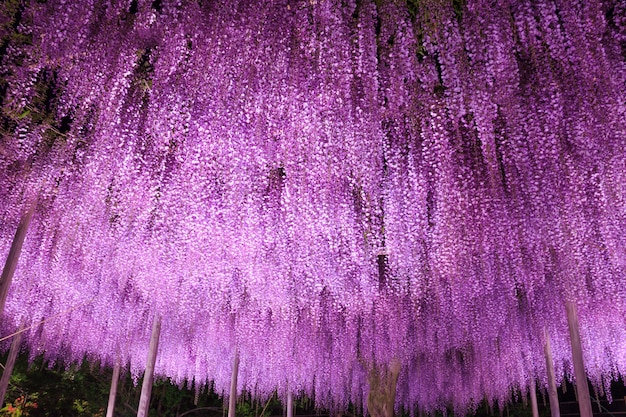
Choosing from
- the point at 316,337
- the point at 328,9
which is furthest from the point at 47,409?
the point at 328,9

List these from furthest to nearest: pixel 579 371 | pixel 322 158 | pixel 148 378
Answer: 1. pixel 148 378
2. pixel 579 371
3. pixel 322 158

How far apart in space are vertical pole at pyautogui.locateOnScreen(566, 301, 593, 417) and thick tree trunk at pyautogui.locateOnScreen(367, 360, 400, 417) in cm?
398

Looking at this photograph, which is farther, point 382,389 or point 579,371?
point 382,389

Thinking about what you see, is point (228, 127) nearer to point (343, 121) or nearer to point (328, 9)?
point (343, 121)

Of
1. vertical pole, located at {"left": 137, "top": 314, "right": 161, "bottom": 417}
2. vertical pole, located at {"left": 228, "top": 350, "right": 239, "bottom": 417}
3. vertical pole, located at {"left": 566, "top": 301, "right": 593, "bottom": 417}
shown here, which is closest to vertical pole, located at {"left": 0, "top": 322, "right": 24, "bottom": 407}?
vertical pole, located at {"left": 137, "top": 314, "right": 161, "bottom": 417}

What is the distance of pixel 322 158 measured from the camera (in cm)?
386

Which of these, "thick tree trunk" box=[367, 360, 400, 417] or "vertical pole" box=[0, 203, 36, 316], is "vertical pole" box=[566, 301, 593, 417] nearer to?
"thick tree trunk" box=[367, 360, 400, 417]

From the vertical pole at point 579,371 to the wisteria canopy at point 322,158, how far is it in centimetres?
18

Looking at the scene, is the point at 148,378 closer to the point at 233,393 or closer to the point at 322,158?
the point at 233,393

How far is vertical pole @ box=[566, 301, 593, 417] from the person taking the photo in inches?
159

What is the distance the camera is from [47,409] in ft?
32.0

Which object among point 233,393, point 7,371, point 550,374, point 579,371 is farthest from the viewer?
point 233,393

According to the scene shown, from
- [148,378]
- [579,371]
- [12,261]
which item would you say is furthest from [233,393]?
[579,371]

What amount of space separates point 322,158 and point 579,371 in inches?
112
